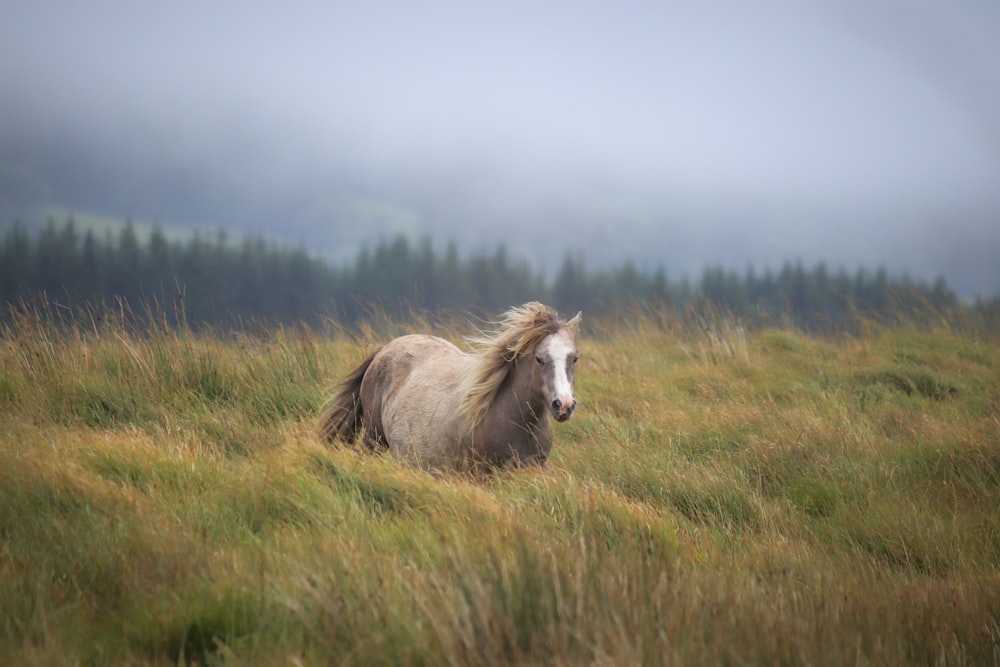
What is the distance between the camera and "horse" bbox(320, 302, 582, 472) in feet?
16.6

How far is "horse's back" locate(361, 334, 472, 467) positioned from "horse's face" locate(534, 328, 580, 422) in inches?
28.4

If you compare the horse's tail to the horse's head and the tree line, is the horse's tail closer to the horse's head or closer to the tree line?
the horse's head

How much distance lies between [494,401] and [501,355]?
31 centimetres

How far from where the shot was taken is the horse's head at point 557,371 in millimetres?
4781

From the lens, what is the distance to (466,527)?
11.5ft

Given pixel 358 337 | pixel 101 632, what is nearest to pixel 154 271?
pixel 358 337

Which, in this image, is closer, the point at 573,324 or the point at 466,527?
the point at 466,527

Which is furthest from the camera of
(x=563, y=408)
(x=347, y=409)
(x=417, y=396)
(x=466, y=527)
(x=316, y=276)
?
(x=316, y=276)

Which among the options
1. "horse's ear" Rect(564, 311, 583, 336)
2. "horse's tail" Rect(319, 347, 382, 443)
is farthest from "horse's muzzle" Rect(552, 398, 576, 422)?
"horse's tail" Rect(319, 347, 382, 443)

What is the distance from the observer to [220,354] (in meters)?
6.95

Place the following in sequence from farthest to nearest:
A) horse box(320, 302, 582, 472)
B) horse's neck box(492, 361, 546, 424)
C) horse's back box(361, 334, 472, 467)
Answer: horse's back box(361, 334, 472, 467) → horse's neck box(492, 361, 546, 424) → horse box(320, 302, 582, 472)

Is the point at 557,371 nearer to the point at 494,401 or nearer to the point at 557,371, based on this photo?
the point at 557,371

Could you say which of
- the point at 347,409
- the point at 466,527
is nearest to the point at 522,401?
the point at 466,527

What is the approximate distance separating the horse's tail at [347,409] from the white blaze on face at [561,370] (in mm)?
2001
